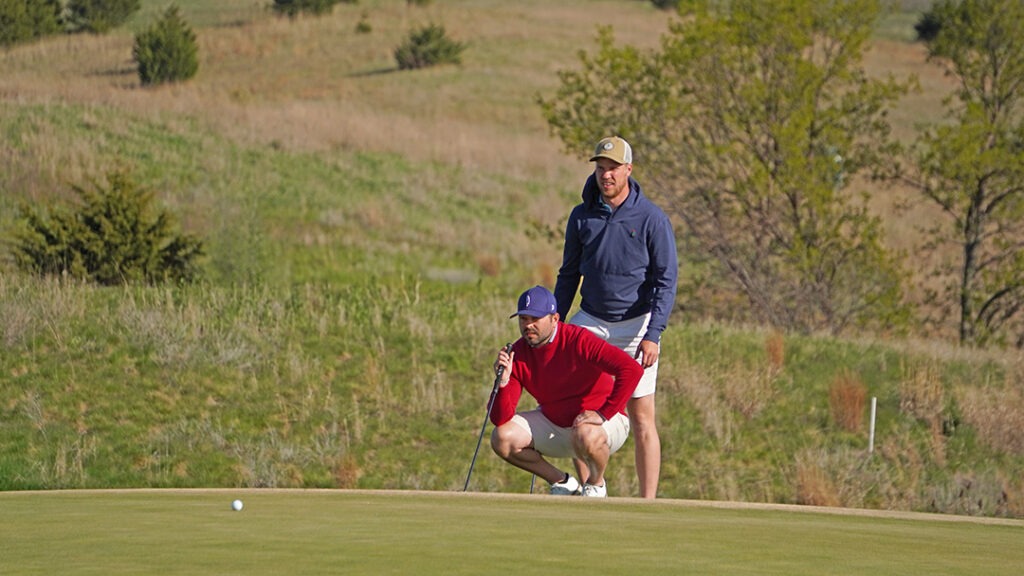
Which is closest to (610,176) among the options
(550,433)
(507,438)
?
(550,433)

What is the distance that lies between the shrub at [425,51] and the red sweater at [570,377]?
5344cm

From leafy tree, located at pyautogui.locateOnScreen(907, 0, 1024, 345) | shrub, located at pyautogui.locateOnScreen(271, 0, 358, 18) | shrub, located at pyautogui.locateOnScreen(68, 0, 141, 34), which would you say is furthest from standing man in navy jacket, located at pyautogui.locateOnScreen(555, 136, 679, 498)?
shrub, located at pyautogui.locateOnScreen(271, 0, 358, 18)

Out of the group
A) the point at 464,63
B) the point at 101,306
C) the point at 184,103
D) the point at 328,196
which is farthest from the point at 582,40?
the point at 101,306

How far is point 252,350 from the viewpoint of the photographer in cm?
1675

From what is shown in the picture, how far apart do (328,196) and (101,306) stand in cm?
1570

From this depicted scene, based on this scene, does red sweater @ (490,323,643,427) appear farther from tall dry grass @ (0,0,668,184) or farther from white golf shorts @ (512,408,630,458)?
tall dry grass @ (0,0,668,184)

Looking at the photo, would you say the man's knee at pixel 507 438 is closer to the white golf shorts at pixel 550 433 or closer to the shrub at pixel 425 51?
the white golf shorts at pixel 550 433

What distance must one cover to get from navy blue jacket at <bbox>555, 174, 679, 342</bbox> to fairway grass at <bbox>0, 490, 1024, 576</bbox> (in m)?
1.89

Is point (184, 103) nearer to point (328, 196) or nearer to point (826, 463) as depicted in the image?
point (328, 196)

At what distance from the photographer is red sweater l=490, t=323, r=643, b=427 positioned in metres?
8.70

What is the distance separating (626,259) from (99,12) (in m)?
61.1

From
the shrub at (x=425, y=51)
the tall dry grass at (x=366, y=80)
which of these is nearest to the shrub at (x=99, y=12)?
the tall dry grass at (x=366, y=80)

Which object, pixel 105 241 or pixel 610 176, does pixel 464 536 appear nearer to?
pixel 610 176

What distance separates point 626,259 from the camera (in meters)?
9.27
